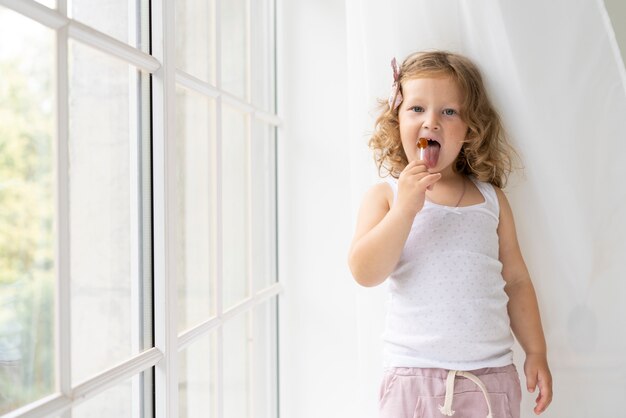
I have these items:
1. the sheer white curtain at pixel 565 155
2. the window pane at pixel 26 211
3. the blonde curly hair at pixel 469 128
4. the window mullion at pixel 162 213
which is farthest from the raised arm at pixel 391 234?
the window pane at pixel 26 211

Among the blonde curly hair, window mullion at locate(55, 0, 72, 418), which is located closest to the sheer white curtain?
the blonde curly hair

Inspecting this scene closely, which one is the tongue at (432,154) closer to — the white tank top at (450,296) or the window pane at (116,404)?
the white tank top at (450,296)

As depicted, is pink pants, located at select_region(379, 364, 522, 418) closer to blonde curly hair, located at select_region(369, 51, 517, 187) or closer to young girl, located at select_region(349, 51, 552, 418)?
young girl, located at select_region(349, 51, 552, 418)

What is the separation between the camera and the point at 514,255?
1.27 m

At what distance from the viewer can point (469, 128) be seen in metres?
1.24

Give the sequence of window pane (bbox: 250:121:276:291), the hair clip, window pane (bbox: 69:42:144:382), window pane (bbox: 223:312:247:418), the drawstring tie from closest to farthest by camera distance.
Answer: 1. window pane (bbox: 69:42:144:382)
2. the drawstring tie
3. the hair clip
4. window pane (bbox: 223:312:247:418)
5. window pane (bbox: 250:121:276:291)

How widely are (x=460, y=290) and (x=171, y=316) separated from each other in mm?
535

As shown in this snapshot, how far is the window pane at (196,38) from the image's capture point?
118cm

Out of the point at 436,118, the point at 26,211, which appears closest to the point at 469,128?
the point at 436,118

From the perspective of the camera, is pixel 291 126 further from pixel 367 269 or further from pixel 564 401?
pixel 564 401

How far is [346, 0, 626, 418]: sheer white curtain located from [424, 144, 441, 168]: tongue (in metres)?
0.17

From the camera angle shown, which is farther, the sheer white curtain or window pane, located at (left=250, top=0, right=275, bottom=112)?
window pane, located at (left=250, top=0, right=275, bottom=112)

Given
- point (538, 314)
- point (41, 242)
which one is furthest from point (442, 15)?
point (41, 242)

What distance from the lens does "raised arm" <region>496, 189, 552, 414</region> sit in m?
1.23
